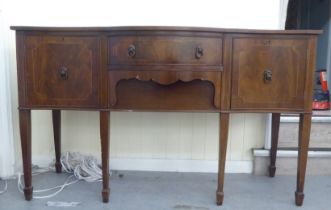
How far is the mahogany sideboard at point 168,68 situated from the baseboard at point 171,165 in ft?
1.53

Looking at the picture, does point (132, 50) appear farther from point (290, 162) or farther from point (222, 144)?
point (290, 162)

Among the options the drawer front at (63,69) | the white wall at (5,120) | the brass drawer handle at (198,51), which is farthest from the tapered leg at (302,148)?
the white wall at (5,120)

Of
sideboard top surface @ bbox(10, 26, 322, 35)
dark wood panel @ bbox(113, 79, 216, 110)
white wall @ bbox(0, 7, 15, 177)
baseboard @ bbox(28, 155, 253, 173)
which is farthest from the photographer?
baseboard @ bbox(28, 155, 253, 173)

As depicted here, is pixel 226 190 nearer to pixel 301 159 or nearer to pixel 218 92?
pixel 301 159

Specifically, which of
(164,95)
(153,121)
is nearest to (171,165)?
(153,121)

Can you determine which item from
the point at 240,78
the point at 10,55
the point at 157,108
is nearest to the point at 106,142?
the point at 157,108

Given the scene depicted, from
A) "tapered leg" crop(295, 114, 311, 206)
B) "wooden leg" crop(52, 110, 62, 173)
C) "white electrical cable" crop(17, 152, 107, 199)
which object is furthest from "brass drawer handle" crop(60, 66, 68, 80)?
"tapered leg" crop(295, 114, 311, 206)

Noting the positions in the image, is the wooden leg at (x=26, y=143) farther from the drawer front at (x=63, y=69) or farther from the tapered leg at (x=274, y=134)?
the tapered leg at (x=274, y=134)

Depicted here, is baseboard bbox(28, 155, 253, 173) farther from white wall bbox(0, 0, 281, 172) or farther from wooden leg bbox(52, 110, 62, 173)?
wooden leg bbox(52, 110, 62, 173)

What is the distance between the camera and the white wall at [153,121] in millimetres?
1682

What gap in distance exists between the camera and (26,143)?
1352 mm

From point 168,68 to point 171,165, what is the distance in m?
0.74

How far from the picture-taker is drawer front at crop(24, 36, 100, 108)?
1.26 m

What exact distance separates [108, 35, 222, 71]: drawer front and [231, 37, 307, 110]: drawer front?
97 millimetres
